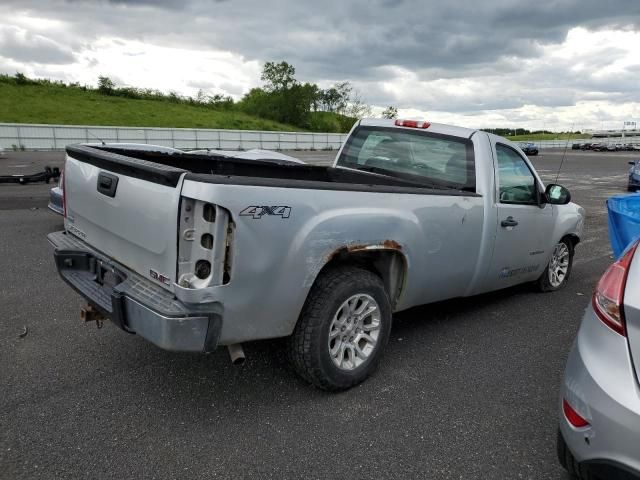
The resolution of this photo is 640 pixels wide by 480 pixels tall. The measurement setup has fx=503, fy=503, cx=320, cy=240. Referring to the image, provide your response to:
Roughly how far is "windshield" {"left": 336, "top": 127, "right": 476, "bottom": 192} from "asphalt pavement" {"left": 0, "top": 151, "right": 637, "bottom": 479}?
1.30 meters

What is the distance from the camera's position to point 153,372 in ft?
11.3

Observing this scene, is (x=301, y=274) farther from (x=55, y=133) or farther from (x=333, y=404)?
(x=55, y=133)

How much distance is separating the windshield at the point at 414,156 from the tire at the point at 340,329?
4.77 feet

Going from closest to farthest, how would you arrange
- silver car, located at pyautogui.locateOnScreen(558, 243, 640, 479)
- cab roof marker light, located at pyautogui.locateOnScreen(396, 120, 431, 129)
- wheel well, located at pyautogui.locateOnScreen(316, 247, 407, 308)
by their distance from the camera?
silver car, located at pyautogui.locateOnScreen(558, 243, 640, 479), wheel well, located at pyautogui.locateOnScreen(316, 247, 407, 308), cab roof marker light, located at pyautogui.locateOnScreen(396, 120, 431, 129)

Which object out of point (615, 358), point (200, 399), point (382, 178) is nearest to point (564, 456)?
point (615, 358)

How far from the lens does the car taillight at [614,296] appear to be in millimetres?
2020

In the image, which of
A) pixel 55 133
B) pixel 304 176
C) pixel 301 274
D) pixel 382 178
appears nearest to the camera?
pixel 301 274

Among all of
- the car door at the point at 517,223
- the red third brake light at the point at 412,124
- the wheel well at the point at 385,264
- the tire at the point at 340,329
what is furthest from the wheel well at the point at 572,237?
the tire at the point at 340,329

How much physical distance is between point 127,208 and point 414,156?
2.68 meters

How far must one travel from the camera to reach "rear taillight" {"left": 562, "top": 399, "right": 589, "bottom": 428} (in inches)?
79.1

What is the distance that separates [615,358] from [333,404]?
1675mm

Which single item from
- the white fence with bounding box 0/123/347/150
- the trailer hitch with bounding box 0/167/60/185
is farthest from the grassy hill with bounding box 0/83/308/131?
the trailer hitch with bounding box 0/167/60/185

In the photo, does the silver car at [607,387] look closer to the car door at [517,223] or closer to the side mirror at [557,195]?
the car door at [517,223]

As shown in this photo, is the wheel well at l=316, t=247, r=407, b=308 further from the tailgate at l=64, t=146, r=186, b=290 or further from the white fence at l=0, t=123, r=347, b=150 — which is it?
the white fence at l=0, t=123, r=347, b=150
